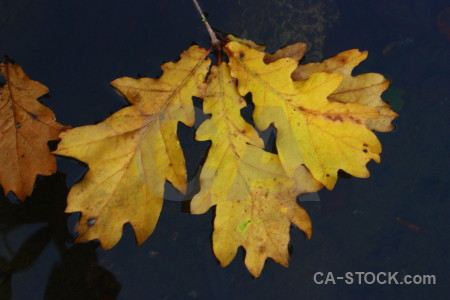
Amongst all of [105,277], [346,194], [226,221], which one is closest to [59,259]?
[105,277]

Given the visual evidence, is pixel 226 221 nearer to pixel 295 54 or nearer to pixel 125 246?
pixel 125 246

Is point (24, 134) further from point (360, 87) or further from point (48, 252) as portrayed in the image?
point (360, 87)

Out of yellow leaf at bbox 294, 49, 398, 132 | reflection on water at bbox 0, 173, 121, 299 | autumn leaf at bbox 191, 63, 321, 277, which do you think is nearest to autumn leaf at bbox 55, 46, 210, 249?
autumn leaf at bbox 191, 63, 321, 277

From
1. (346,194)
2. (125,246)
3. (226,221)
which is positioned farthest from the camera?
(346,194)

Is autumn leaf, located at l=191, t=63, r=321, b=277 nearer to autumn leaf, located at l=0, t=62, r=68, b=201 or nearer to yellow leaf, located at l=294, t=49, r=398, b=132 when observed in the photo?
yellow leaf, located at l=294, t=49, r=398, b=132

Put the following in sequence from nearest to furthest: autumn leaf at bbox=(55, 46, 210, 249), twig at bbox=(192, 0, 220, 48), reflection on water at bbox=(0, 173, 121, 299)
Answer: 1. autumn leaf at bbox=(55, 46, 210, 249)
2. reflection on water at bbox=(0, 173, 121, 299)
3. twig at bbox=(192, 0, 220, 48)

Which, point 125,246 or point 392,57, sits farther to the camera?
point 392,57

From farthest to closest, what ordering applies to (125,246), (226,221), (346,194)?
(346,194) < (125,246) < (226,221)

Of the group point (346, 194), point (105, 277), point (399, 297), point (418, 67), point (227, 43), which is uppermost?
point (227, 43)
